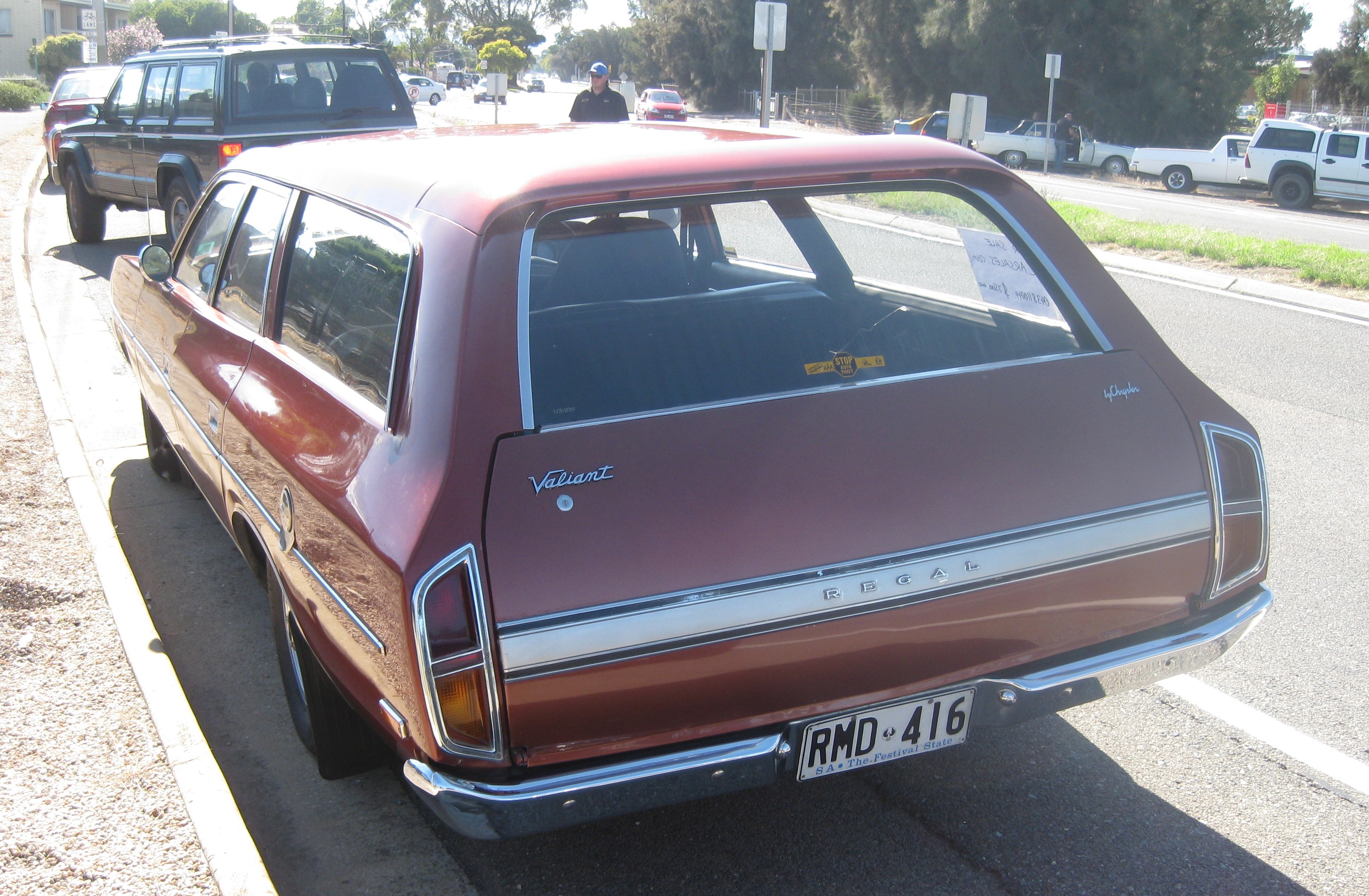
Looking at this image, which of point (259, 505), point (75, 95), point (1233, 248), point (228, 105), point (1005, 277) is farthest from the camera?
point (75, 95)

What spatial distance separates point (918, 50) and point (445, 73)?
54605 mm

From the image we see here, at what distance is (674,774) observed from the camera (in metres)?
2.22

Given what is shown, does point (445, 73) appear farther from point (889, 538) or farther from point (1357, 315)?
point (889, 538)

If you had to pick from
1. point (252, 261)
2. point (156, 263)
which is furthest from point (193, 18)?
point (252, 261)

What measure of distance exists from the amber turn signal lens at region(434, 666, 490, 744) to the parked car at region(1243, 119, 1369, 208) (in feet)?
83.7

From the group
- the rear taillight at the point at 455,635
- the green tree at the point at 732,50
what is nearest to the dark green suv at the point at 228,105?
the rear taillight at the point at 455,635

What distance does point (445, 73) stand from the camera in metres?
90.4

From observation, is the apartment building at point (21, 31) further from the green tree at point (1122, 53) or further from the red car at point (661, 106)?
the green tree at point (1122, 53)

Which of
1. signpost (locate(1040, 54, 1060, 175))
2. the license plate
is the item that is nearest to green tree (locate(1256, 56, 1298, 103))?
signpost (locate(1040, 54, 1060, 175))

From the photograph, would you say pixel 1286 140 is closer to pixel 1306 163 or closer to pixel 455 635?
pixel 1306 163

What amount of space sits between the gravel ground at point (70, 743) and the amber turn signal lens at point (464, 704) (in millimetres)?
925

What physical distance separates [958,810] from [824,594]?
1.09 metres

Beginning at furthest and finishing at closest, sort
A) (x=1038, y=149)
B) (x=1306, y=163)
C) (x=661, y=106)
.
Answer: (x=661, y=106)
(x=1038, y=149)
(x=1306, y=163)

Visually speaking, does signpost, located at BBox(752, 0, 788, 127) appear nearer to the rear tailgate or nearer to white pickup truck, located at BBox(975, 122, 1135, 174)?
the rear tailgate
